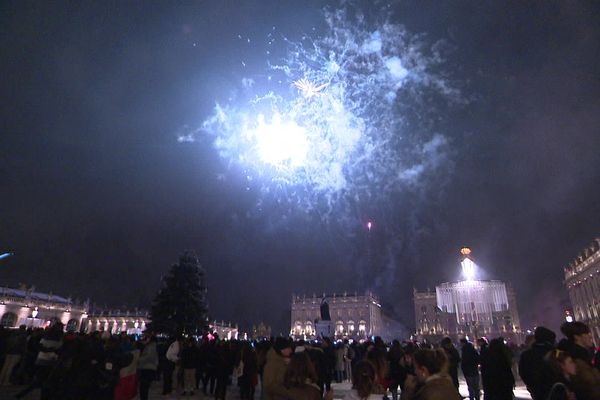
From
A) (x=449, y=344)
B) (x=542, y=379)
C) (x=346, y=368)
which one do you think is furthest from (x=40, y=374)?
(x=346, y=368)

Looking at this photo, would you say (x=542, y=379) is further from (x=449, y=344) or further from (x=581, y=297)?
(x=581, y=297)

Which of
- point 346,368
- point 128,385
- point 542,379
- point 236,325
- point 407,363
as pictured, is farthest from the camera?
point 236,325

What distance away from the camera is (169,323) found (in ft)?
94.4

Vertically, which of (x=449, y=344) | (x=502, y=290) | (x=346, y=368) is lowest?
(x=346, y=368)

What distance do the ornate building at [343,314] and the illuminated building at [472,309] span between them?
13.3m

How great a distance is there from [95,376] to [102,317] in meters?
114

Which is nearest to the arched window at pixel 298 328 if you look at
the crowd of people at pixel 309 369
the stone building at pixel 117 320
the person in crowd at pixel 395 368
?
the stone building at pixel 117 320

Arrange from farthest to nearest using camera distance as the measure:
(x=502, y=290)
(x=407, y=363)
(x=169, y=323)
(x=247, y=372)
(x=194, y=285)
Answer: (x=502, y=290), (x=194, y=285), (x=169, y=323), (x=247, y=372), (x=407, y=363)

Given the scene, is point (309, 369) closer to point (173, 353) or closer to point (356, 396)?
point (356, 396)

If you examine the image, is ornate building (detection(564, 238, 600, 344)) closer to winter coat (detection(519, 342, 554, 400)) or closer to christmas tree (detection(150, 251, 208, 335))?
christmas tree (detection(150, 251, 208, 335))

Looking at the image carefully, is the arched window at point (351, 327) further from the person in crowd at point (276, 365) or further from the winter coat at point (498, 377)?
the person in crowd at point (276, 365)

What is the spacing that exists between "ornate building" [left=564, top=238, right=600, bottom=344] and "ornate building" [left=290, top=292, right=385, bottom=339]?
44140 mm

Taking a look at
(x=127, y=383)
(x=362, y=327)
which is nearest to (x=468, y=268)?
(x=362, y=327)

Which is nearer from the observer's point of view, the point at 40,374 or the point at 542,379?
the point at 542,379
